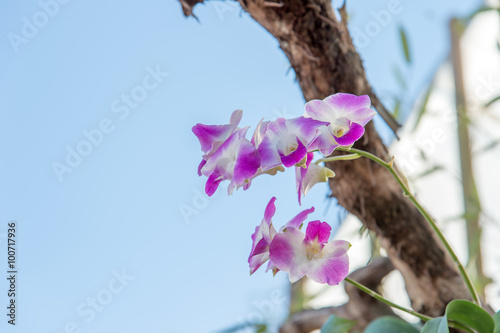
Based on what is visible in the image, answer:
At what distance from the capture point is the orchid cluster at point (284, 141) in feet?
1.54

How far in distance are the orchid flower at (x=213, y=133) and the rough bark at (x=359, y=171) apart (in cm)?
32

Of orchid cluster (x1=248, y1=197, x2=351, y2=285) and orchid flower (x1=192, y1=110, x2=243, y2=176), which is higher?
orchid flower (x1=192, y1=110, x2=243, y2=176)

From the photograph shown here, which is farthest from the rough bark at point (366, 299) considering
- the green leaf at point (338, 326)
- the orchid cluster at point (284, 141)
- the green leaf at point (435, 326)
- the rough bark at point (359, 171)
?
the orchid cluster at point (284, 141)

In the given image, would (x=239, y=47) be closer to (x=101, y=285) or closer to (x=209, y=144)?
(x=101, y=285)

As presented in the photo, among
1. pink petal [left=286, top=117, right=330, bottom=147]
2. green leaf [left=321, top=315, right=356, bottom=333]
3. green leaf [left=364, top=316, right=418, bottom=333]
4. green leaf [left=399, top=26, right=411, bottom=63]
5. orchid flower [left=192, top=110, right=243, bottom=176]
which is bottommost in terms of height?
green leaf [left=364, top=316, right=418, bottom=333]

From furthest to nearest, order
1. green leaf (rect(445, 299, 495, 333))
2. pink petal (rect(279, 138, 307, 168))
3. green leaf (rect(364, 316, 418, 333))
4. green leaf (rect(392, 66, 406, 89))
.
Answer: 1. green leaf (rect(392, 66, 406, 89))
2. green leaf (rect(364, 316, 418, 333))
3. green leaf (rect(445, 299, 495, 333))
4. pink petal (rect(279, 138, 307, 168))

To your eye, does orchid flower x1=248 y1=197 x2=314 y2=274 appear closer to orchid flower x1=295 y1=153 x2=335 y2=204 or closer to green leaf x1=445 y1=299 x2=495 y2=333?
orchid flower x1=295 y1=153 x2=335 y2=204

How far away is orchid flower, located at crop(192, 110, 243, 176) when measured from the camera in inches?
20.0

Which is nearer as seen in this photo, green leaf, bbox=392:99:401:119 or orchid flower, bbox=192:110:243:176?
orchid flower, bbox=192:110:243:176

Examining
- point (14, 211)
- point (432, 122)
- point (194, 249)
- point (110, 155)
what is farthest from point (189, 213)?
point (432, 122)

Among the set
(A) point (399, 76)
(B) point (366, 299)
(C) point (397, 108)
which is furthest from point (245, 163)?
(A) point (399, 76)

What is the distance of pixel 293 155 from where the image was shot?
0.47m

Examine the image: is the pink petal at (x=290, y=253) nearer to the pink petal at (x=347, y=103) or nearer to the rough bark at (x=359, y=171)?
the pink petal at (x=347, y=103)

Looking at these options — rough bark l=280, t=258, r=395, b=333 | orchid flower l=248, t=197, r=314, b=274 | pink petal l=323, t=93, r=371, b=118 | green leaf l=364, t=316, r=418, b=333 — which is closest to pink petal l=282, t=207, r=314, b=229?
orchid flower l=248, t=197, r=314, b=274
